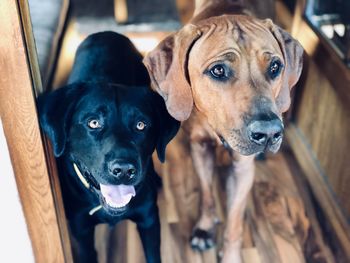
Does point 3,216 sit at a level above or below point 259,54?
below

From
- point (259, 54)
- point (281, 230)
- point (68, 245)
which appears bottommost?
point (281, 230)

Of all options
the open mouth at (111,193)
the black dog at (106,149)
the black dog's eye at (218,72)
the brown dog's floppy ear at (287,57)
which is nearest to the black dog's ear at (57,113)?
the black dog at (106,149)

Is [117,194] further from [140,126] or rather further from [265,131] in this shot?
[265,131]

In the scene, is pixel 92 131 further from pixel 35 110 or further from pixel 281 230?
pixel 281 230

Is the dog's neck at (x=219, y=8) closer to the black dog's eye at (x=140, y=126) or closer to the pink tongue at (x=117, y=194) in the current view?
the black dog's eye at (x=140, y=126)

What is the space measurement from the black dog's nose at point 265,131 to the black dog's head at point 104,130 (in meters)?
0.30

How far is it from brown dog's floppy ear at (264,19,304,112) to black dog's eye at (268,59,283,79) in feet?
0.17

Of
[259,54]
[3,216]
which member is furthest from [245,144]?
[3,216]

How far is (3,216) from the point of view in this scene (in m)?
1.67

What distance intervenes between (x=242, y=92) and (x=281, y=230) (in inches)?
33.6

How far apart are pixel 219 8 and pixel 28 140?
93cm

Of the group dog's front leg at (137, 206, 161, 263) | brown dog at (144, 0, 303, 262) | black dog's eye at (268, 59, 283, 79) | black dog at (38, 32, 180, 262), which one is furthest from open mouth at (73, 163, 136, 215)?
black dog's eye at (268, 59, 283, 79)

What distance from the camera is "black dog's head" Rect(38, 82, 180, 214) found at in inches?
61.3

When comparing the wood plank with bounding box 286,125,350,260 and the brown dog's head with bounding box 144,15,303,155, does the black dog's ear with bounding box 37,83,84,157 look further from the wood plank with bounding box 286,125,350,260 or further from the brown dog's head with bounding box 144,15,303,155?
the wood plank with bounding box 286,125,350,260
